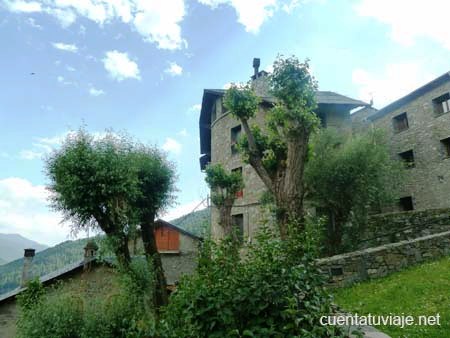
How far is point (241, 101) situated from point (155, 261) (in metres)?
5.94

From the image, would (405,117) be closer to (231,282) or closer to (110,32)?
(110,32)

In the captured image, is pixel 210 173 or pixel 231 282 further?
pixel 210 173

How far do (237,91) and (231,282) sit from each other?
764 cm

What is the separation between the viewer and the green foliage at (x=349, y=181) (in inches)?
527

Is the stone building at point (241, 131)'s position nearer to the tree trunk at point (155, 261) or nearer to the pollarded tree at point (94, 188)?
the tree trunk at point (155, 261)

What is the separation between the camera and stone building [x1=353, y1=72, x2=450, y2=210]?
16.5 metres

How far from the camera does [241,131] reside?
19453 mm

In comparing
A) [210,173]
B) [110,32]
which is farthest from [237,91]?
[110,32]

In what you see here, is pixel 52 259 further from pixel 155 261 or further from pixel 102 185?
pixel 102 185

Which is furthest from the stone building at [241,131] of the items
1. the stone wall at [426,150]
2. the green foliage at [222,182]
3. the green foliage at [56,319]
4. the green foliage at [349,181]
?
the green foliage at [56,319]

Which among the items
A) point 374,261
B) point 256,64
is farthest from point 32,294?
point 256,64

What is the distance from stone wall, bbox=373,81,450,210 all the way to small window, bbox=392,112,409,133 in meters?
0.24

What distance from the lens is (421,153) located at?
57.9 ft

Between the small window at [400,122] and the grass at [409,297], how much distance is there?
12362mm
